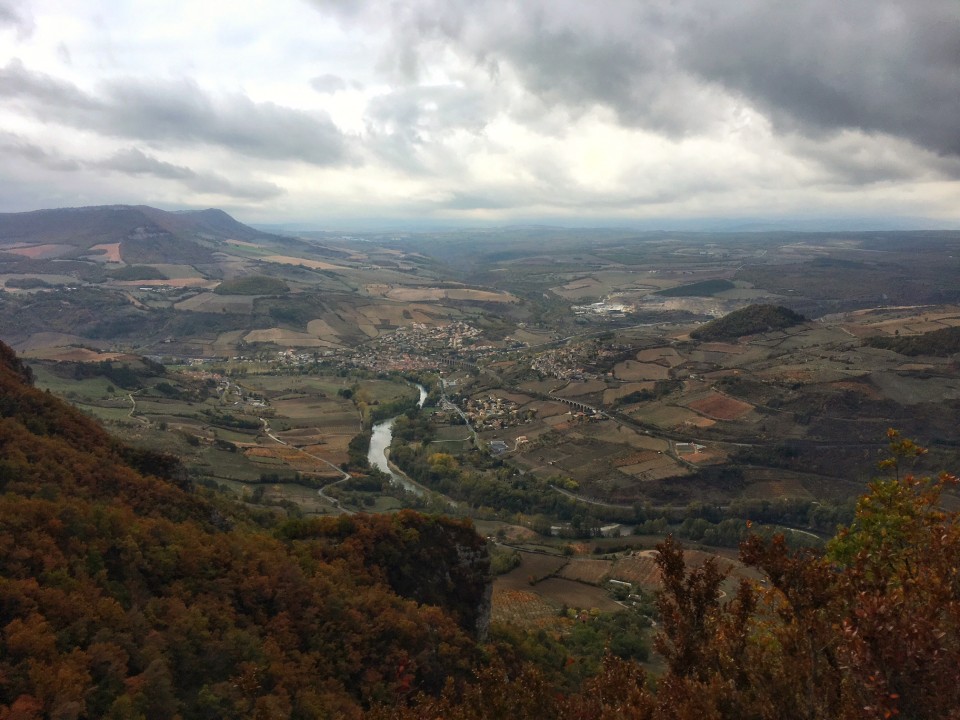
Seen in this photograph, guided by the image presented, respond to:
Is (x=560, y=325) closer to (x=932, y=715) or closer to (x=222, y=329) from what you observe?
(x=222, y=329)

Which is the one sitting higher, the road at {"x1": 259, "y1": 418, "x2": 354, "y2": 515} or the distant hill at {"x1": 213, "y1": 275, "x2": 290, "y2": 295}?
the distant hill at {"x1": 213, "y1": 275, "x2": 290, "y2": 295}

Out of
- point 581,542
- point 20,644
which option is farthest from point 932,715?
point 581,542

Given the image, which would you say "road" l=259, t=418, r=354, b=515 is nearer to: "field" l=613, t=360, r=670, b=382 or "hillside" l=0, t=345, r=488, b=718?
"hillside" l=0, t=345, r=488, b=718

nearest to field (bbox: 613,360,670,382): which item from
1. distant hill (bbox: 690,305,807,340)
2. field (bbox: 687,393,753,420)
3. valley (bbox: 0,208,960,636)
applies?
valley (bbox: 0,208,960,636)

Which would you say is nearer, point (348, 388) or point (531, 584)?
point (531, 584)

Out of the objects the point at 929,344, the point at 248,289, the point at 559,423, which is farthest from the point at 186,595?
the point at 248,289

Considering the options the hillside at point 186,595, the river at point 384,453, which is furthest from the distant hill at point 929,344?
the hillside at point 186,595

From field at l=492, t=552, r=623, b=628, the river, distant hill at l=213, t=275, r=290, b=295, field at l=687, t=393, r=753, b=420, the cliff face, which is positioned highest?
distant hill at l=213, t=275, r=290, b=295
